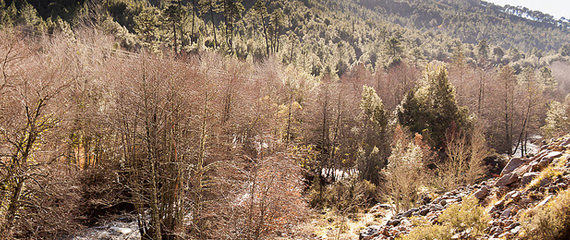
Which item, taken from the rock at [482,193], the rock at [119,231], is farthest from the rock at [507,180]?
the rock at [119,231]

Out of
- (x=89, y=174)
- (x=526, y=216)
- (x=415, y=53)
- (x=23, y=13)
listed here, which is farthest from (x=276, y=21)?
(x=526, y=216)

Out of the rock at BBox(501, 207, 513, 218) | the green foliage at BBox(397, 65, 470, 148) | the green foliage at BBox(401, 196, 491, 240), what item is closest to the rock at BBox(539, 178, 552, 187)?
the rock at BBox(501, 207, 513, 218)

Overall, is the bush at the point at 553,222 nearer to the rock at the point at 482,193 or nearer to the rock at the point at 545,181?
the rock at the point at 545,181

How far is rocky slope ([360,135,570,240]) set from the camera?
6.65 m

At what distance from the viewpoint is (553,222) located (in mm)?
5273

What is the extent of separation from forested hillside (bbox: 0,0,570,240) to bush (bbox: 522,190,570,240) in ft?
20.6

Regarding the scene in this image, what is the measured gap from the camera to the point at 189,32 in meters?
51.3

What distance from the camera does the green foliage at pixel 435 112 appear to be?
27.9 m

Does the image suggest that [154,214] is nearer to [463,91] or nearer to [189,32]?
[463,91]

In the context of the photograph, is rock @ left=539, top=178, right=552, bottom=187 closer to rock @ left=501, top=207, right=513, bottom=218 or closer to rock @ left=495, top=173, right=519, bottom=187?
rock @ left=501, top=207, right=513, bottom=218

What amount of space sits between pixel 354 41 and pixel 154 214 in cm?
10403

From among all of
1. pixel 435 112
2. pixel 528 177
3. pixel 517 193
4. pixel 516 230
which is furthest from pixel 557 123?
pixel 516 230

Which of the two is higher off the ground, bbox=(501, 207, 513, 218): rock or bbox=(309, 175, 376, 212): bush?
bbox=(501, 207, 513, 218): rock

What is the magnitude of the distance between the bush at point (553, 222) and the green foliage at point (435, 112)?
2269cm
